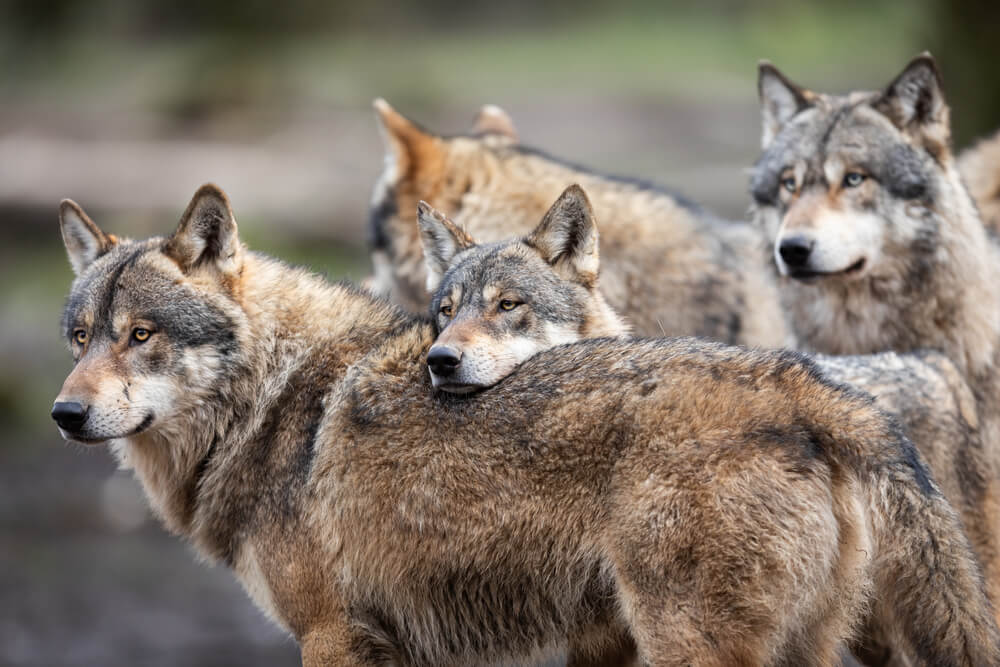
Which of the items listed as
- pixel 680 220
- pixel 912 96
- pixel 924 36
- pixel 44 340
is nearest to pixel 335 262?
pixel 44 340

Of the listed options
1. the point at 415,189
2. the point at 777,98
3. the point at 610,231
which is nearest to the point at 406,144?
the point at 415,189

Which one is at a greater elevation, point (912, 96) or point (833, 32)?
point (912, 96)

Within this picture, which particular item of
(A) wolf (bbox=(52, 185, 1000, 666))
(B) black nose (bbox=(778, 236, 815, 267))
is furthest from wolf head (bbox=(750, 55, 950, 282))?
(A) wolf (bbox=(52, 185, 1000, 666))

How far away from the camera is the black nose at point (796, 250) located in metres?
6.61

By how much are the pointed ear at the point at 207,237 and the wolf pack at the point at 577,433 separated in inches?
0.4

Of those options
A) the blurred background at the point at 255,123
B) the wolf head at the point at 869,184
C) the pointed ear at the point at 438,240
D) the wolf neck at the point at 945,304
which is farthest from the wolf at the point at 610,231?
the blurred background at the point at 255,123

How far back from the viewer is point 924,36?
12.3 meters

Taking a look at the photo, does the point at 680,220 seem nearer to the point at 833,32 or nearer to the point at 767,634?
the point at 767,634

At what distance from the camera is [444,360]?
4.84 meters

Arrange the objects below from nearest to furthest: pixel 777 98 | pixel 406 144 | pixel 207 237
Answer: pixel 207 237 → pixel 777 98 → pixel 406 144

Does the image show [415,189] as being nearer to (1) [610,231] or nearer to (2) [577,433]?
(1) [610,231]

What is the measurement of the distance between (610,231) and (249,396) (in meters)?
3.33

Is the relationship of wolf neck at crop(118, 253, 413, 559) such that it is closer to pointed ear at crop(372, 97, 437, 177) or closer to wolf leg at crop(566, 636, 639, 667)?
wolf leg at crop(566, 636, 639, 667)

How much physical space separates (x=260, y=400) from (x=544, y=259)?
1589 mm
